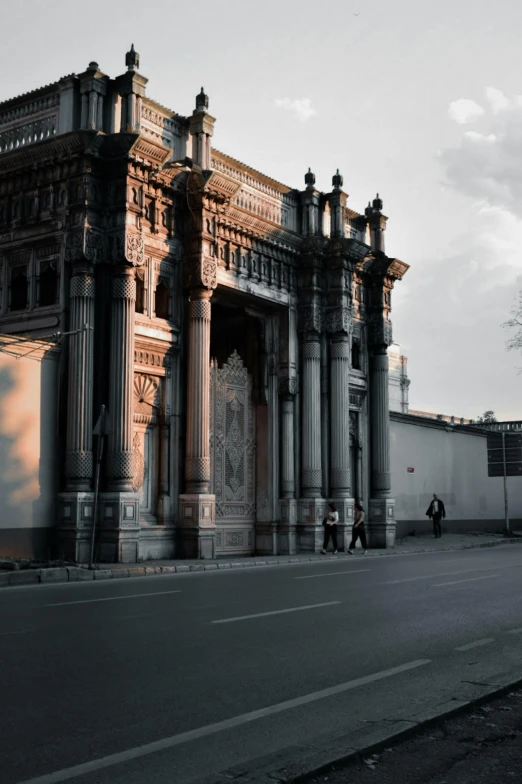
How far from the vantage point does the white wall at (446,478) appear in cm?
3597

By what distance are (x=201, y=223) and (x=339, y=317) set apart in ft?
21.7

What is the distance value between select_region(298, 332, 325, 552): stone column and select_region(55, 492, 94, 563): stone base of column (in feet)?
28.5

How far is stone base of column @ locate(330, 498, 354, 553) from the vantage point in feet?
93.7

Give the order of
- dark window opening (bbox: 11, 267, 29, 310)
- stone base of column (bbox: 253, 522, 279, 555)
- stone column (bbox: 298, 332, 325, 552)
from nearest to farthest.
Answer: dark window opening (bbox: 11, 267, 29, 310) < stone base of column (bbox: 253, 522, 279, 555) < stone column (bbox: 298, 332, 325, 552)

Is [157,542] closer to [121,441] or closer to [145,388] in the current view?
[121,441]

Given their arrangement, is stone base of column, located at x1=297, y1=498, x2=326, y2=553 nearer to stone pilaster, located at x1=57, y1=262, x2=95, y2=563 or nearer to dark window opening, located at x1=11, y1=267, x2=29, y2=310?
stone pilaster, located at x1=57, y1=262, x2=95, y2=563

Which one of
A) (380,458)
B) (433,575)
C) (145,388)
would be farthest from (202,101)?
(433,575)

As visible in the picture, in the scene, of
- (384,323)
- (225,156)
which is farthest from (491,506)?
(225,156)

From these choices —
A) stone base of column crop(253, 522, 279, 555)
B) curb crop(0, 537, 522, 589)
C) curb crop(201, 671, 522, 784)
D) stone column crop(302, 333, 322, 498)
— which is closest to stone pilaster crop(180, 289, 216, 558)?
curb crop(0, 537, 522, 589)

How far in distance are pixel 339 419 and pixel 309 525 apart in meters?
3.53

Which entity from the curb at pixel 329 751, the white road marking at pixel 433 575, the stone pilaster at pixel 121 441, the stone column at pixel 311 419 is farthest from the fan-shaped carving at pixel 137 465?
the curb at pixel 329 751

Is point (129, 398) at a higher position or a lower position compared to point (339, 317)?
lower

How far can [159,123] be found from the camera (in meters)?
24.2

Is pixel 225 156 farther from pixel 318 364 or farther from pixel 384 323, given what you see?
pixel 384 323
